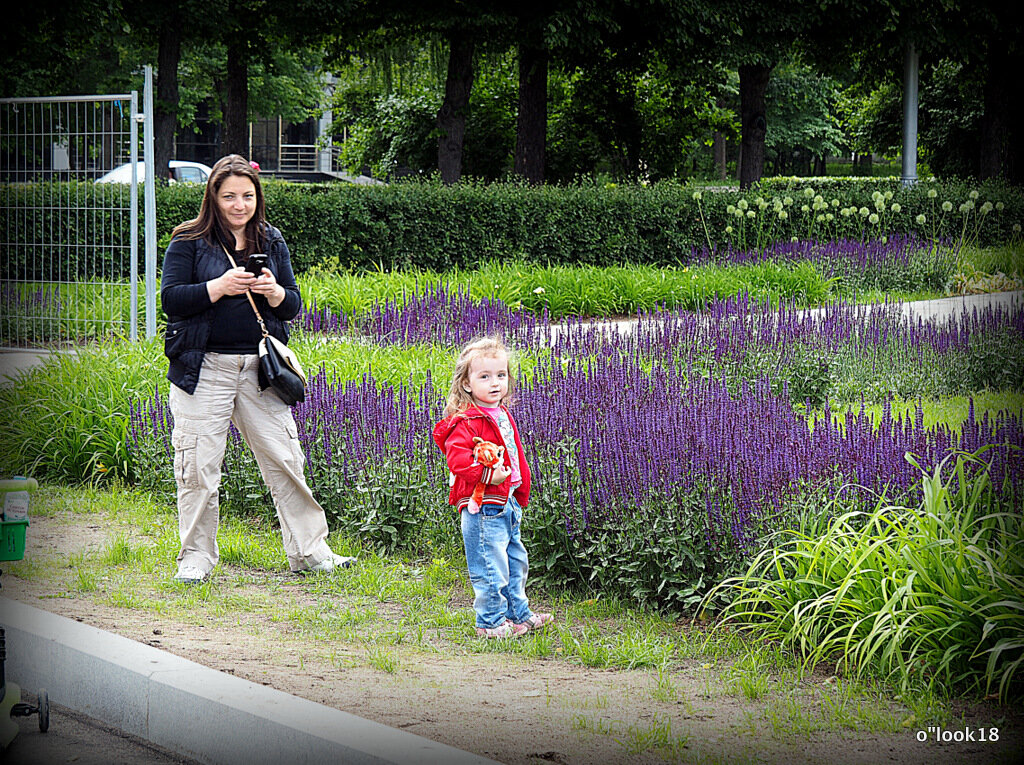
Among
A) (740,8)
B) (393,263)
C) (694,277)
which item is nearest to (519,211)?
(393,263)

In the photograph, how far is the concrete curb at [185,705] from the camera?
3398mm

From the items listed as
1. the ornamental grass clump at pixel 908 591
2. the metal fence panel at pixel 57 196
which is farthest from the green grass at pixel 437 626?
the metal fence panel at pixel 57 196

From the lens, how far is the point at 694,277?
1238 cm

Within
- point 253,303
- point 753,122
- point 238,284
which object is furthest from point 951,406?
point 753,122

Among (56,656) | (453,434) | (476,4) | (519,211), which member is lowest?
(56,656)

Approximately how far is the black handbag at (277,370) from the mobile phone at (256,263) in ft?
0.26

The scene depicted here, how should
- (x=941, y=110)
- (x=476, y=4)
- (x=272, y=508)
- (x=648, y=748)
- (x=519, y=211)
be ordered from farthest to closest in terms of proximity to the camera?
1. (x=941, y=110)
2. (x=476, y=4)
3. (x=519, y=211)
4. (x=272, y=508)
5. (x=648, y=748)

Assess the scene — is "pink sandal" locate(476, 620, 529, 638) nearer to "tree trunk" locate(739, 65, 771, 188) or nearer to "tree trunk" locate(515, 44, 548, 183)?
"tree trunk" locate(515, 44, 548, 183)

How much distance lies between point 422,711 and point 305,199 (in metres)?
11.4

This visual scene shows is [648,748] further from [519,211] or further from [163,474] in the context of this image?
[519,211]

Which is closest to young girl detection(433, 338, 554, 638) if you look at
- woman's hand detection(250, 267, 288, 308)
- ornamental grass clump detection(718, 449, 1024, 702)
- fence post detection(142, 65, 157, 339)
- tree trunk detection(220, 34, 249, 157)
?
ornamental grass clump detection(718, 449, 1024, 702)

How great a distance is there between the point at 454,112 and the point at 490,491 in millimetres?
16866

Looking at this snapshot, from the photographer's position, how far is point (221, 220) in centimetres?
539

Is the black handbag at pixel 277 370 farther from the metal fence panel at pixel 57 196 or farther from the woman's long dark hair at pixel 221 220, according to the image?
the metal fence panel at pixel 57 196
